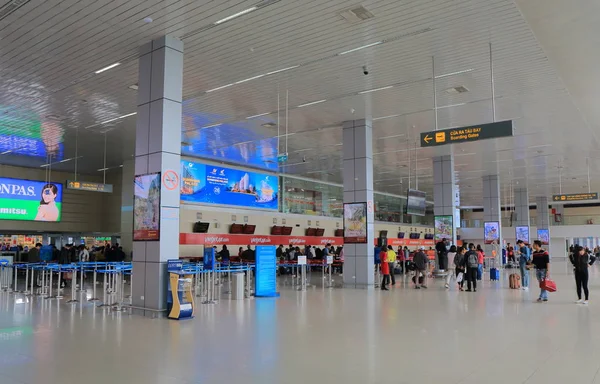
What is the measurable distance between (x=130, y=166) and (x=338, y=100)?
11851mm

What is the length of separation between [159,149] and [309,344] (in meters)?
4.81

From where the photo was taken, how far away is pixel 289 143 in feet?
61.4

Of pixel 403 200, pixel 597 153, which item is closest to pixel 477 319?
pixel 597 153

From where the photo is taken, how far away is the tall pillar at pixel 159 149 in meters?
8.92

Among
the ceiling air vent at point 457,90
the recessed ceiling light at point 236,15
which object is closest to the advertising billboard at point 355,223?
the ceiling air vent at point 457,90

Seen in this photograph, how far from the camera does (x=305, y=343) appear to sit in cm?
638

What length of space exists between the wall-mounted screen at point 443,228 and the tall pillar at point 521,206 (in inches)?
553

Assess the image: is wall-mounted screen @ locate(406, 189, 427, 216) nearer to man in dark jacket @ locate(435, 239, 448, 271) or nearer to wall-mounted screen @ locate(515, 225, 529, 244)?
man in dark jacket @ locate(435, 239, 448, 271)

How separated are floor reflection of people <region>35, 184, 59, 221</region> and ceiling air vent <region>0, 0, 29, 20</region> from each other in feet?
51.8

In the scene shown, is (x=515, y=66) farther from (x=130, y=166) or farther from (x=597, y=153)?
(x=130, y=166)

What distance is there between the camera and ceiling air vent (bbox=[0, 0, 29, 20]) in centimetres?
773

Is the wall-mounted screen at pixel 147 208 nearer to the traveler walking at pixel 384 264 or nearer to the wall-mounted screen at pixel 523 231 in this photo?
the traveler walking at pixel 384 264

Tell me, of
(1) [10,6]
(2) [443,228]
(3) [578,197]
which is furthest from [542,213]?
(1) [10,6]

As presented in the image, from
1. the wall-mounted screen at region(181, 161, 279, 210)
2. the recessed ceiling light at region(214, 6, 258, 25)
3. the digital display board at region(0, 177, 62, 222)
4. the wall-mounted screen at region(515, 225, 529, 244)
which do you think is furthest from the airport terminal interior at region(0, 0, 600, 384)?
the wall-mounted screen at region(515, 225, 529, 244)
